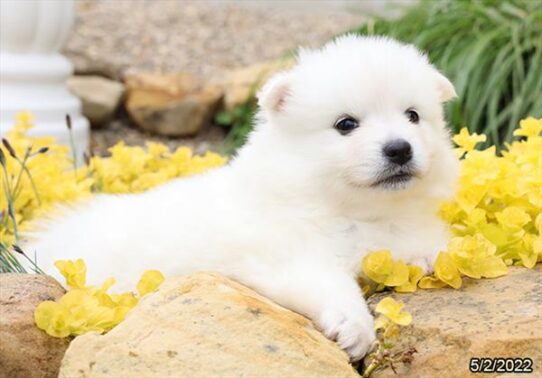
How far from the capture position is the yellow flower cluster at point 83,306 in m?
2.65

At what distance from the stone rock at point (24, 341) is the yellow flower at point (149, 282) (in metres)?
0.27

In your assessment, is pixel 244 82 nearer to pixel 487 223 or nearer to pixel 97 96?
pixel 97 96

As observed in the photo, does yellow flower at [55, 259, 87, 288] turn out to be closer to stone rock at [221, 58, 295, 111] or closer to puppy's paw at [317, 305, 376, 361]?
puppy's paw at [317, 305, 376, 361]

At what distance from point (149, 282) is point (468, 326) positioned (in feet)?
3.10

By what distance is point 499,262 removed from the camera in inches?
114

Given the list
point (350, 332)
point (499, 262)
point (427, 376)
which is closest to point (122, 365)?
point (350, 332)

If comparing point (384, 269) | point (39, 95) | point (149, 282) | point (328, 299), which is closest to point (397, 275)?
point (384, 269)

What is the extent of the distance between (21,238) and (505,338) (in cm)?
202

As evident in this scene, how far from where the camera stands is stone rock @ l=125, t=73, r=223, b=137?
24.8 ft

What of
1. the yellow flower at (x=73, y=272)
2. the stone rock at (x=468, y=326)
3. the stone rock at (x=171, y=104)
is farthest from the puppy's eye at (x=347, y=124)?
the stone rock at (x=171, y=104)

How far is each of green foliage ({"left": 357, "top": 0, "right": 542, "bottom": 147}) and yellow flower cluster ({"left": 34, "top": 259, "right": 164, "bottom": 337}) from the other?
3.36m

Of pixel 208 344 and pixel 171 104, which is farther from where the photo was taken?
pixel 171 104

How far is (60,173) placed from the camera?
429 centimetres

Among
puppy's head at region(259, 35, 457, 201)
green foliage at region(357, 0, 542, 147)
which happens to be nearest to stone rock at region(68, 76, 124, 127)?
green foliage at region(357, 0, 542, 147)
